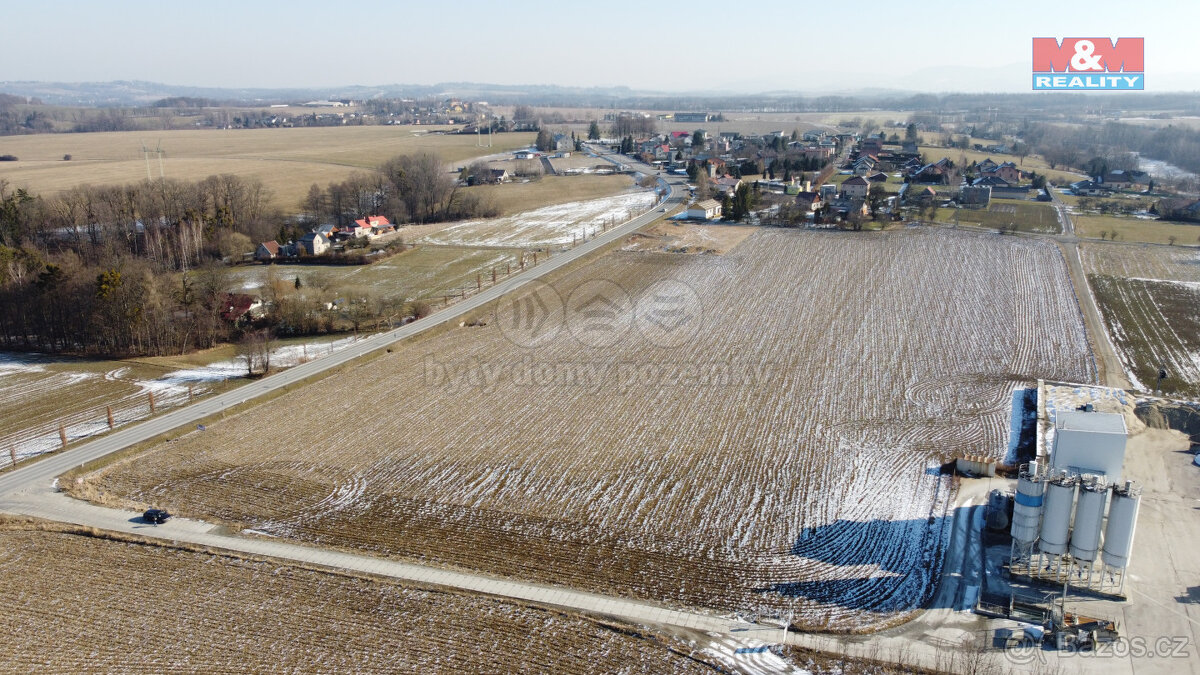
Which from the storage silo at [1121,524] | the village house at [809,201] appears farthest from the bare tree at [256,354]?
the village house at [809,201]

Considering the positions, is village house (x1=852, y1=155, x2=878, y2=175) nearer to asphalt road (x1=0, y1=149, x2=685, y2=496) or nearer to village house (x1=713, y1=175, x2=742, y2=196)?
village house (x1=713, y1=175, x2=742, y2=196)

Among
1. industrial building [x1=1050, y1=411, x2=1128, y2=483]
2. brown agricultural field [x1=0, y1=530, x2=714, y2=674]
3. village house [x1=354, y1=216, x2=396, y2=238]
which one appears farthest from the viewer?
village house [x1=354, y1=216, x2=396, y2=238]

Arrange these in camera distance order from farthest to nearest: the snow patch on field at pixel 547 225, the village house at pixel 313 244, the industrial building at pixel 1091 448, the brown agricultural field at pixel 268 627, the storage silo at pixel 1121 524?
1. the snow patch on field at pixel 547 225
2. the village house at pixel 313 244
3. the industrial building at pixel 1091 448
4. the storage silo at pixel 1121 524
5. the brown agricultural field at pixel 268 627

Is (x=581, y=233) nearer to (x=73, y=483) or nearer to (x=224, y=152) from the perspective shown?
(x=73, y=483)

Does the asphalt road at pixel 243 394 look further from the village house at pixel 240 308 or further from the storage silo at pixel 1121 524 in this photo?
the storage silo at pixel 1121 524

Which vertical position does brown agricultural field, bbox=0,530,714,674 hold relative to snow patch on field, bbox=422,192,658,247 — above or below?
below

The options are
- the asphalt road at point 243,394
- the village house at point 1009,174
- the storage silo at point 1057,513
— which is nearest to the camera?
the storage silo at point 1057,513

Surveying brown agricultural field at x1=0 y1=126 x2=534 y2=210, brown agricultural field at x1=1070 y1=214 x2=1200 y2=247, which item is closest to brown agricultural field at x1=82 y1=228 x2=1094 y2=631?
brown agricultural field at x1=1070 y1=214 x2=1200 y2=247
